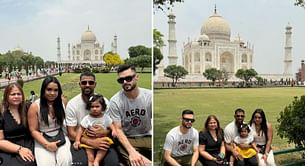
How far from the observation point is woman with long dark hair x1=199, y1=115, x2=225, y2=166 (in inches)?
158

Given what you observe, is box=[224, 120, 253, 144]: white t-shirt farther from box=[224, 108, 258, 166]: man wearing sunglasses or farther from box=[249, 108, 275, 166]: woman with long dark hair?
box=[249, 108, 275, 166]: woman with long dark hair

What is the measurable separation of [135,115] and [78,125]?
582 millimetres

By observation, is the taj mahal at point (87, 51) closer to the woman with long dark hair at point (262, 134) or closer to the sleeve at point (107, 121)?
the sleeve at point (107, 121)

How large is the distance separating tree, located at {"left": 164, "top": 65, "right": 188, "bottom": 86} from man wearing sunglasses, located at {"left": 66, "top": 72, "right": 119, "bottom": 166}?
193 cm

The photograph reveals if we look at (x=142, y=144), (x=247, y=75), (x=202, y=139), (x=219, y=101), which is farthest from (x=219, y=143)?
(x=247, y=75)

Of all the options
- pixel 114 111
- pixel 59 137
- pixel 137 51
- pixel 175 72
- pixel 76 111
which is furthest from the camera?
pixel 175 72

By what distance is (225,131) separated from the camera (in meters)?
4.21

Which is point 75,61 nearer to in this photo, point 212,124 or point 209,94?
point 212,124

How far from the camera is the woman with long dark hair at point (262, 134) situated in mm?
4281

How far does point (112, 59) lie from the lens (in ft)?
13.9

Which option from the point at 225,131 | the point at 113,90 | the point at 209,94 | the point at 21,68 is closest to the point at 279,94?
the point at 209,94

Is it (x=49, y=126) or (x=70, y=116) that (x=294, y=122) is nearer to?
(x=70, y=116)

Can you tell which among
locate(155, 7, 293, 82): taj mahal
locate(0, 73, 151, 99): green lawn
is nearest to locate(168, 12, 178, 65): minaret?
locate(155, 7, 293, 82): taj mahal

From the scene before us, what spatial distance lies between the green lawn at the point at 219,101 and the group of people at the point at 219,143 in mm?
1051
